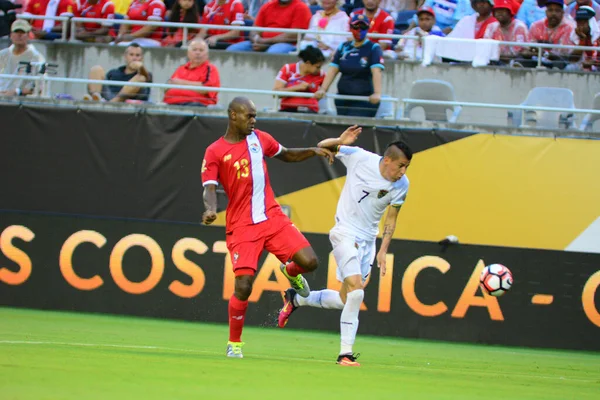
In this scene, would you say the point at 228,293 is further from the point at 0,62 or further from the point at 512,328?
the point at 0,62

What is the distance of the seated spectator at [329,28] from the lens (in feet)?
57.6

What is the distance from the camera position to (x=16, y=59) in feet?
58.4

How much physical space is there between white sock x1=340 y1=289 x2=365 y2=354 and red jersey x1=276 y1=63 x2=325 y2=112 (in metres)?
7.57

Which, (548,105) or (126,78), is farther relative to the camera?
(126,78)

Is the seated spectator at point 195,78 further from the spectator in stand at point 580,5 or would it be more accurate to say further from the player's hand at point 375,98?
the spectator in stand at point 580,5

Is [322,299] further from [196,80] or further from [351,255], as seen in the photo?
[196,80]

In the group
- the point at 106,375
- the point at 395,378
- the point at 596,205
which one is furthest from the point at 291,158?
the point at 596,205

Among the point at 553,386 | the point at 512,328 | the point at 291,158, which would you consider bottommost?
the point at 512,328

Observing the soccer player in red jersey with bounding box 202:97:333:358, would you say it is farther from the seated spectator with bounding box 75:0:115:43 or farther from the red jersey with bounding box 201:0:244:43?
the seated spectator with bounding box 75:0:115:43

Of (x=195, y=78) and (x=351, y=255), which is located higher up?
(x=195, y=78)

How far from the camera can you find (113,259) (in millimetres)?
15469

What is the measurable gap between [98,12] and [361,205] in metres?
10.8

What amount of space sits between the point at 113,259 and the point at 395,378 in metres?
8.33

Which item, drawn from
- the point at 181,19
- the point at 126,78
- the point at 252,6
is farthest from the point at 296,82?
the point at 252,6
